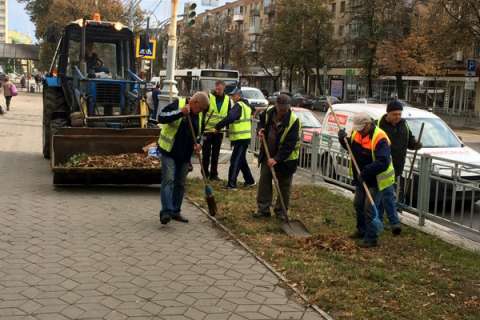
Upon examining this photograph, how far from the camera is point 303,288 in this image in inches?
198

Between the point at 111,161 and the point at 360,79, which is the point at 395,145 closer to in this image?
the point at 111,161

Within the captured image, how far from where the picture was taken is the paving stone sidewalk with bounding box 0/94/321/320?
446 centimetres

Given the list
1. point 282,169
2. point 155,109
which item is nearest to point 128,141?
point 282,169

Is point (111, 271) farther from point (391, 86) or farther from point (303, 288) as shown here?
point (391, 86)

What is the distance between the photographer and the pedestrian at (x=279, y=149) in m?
7.39

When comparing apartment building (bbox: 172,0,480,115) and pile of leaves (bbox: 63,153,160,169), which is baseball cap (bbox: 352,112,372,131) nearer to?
pile of leaves (bbox: 63,153,160,169)

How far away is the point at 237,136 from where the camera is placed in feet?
32.2

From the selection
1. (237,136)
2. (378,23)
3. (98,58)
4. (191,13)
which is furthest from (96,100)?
(378,23)

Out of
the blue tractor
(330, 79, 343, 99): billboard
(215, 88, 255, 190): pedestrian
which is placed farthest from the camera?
(330, 79, 343, 99): billboard

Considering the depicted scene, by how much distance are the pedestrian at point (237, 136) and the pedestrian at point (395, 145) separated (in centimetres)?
295

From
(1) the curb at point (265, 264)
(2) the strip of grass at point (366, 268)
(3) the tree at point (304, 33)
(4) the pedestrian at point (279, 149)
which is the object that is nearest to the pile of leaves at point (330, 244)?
(2) the strip of grass at point (366, 268)

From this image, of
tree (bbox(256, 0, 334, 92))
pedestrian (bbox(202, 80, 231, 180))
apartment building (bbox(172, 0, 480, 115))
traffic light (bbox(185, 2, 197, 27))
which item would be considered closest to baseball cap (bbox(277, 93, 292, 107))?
pedestrian (bbox(202, 80, 231, 180))

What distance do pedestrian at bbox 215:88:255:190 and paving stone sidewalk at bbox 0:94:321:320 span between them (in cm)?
161

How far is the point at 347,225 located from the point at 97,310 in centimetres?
396
